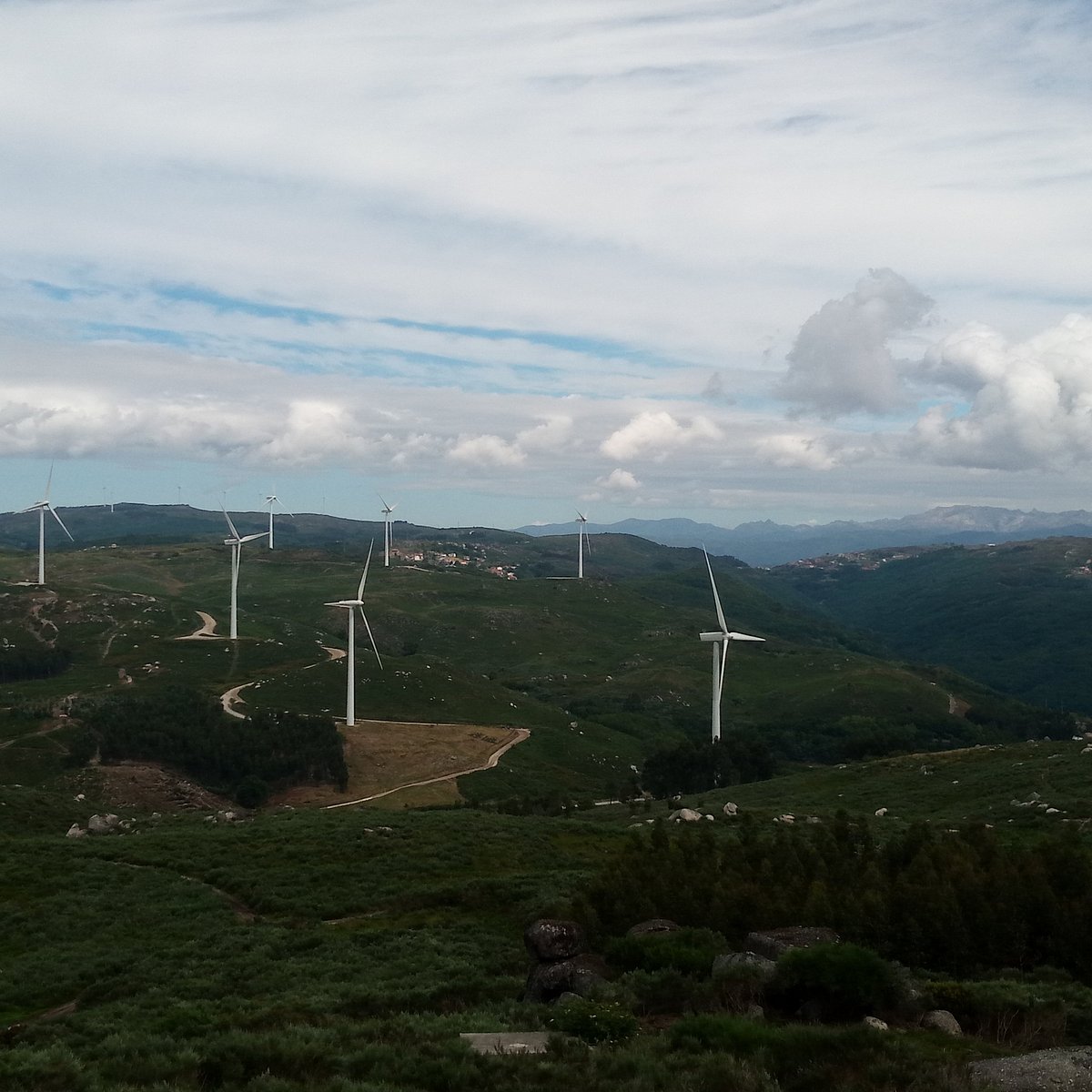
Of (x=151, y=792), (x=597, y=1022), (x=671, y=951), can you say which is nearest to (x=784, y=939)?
(x=671, y=951)

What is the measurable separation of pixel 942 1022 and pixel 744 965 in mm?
4628

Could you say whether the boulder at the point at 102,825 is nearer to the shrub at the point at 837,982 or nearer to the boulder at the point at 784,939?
the boulder at the point at 784,939

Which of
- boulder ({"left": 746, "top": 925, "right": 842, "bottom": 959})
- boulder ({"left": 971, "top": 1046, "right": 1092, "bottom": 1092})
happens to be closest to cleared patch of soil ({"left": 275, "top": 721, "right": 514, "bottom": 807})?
boulder ({"left": 746, "top": 925, "right": 842, "bottom": 959})

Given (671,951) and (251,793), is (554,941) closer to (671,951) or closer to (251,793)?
(671,951)

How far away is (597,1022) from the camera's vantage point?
2164cm

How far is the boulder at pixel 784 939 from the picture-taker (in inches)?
1026

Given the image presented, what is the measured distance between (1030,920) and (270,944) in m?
25.6

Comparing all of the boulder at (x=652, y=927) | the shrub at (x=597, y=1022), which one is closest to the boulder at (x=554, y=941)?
the boulder at (x=652, y=927)

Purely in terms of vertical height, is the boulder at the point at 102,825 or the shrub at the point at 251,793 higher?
the boulder at the point at 102,825

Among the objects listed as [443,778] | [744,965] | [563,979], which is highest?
[744,965]

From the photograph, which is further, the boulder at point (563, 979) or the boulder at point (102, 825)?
the boulder at point (102, 825)

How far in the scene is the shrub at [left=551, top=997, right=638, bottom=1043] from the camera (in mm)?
21453

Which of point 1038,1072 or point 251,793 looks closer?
point 1038,1072

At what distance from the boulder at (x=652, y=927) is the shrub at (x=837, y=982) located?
20.9 feet
